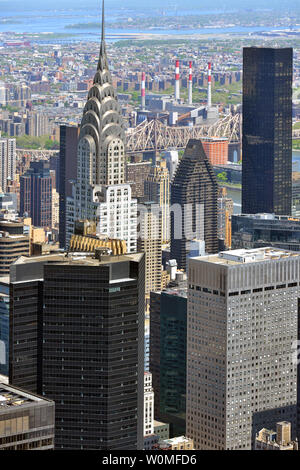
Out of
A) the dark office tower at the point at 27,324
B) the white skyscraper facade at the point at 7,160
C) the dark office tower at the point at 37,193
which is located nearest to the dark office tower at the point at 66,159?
the dark office tower at the point at 37,193

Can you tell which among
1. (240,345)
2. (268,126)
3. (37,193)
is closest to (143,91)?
(37,193)

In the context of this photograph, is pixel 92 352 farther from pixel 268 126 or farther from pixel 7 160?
pixel 7 160

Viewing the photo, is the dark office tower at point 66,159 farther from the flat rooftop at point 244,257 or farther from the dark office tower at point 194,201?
the flat rooftop at point 244,257

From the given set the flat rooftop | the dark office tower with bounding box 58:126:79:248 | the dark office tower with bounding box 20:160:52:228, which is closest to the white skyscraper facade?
the dark office tower with bounding box 20:160:52:228

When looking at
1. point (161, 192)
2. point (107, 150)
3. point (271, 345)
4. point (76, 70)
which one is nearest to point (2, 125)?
point (76, 70)

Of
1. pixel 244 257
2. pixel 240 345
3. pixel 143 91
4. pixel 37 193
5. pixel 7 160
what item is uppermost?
pixel 143 91

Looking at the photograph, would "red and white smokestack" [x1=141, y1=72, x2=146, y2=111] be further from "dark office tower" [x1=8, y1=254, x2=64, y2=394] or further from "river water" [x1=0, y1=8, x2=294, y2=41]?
"dark office tower" [x1=8, y1=254, x2=64, y2=394]
